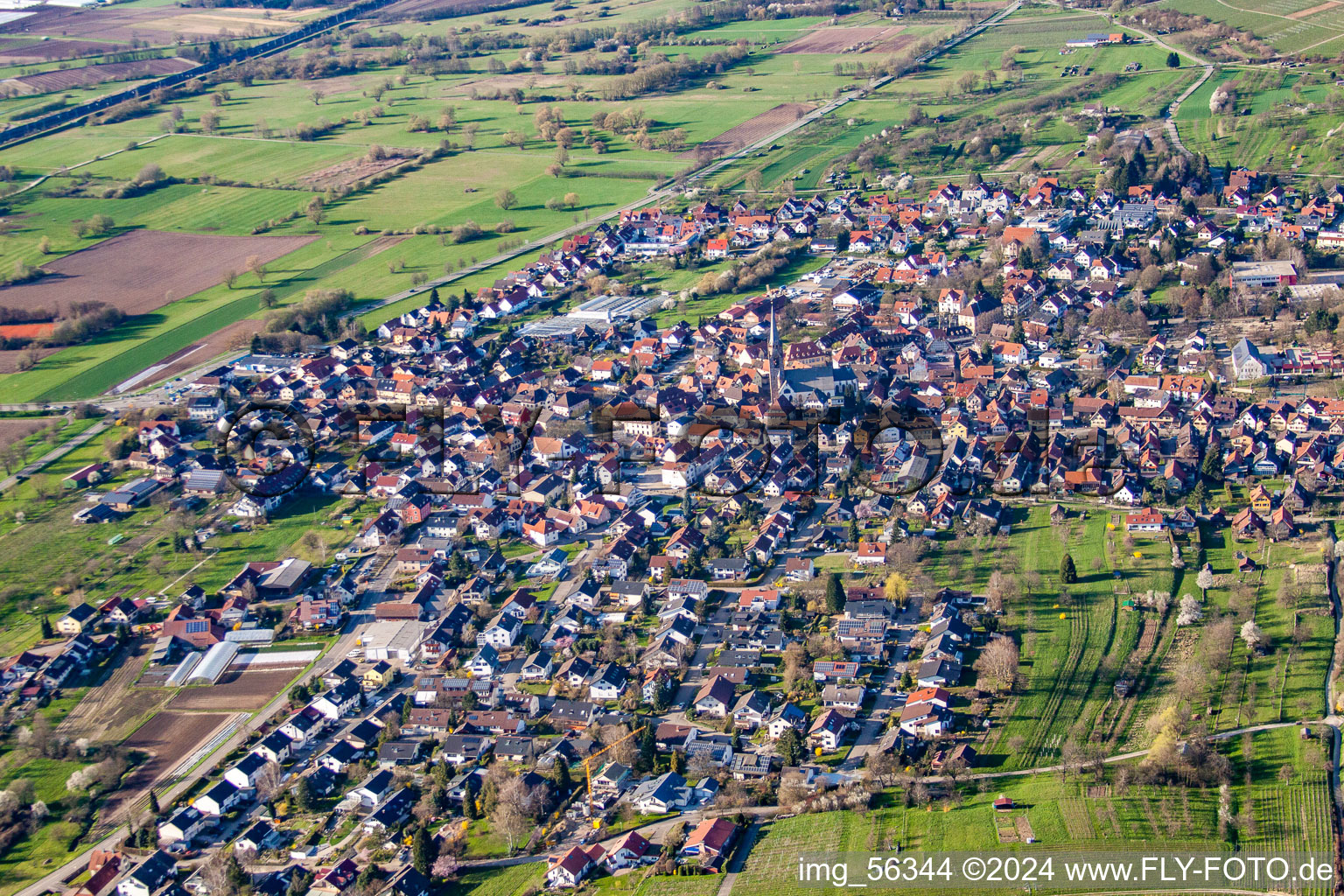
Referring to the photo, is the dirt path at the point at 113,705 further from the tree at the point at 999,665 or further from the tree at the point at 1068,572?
the tree at the point at 1068,572

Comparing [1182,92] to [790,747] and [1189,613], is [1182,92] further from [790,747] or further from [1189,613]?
[790,747]

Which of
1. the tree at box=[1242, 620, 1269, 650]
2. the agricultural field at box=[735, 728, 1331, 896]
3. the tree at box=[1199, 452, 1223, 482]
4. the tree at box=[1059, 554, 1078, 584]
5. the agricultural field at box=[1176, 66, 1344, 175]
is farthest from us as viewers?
the agricultural field at box=[1176, 66, 1344, 175]

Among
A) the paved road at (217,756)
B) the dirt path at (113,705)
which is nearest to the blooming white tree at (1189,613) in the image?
the paved road at (217,756)

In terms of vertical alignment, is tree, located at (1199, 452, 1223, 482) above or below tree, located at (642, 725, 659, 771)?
above

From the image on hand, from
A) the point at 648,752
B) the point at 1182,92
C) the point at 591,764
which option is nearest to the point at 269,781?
the point at 591,764

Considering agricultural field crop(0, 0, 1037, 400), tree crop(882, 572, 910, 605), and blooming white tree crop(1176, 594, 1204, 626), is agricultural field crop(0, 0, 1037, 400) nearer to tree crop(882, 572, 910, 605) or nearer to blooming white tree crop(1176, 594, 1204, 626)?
tree crop(882, 572, 910, 605)

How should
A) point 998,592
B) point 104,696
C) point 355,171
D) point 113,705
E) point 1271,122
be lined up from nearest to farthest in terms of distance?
point 113,705, point 104,696, point 998,592, point 1271,122, point 355,171

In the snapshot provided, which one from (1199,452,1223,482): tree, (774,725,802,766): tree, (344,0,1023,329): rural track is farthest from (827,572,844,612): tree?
(344,0,1023,329): rural track
